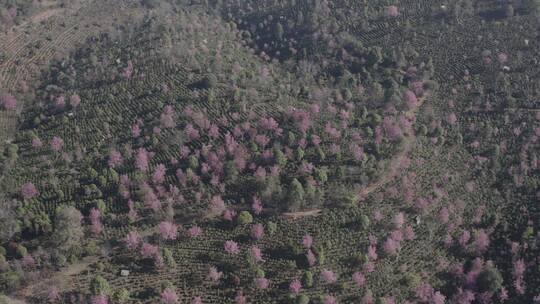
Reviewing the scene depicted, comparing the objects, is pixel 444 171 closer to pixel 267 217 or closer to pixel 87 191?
pixel 267 217

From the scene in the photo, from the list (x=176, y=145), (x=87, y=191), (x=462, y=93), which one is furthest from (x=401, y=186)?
(x=87, y=191)

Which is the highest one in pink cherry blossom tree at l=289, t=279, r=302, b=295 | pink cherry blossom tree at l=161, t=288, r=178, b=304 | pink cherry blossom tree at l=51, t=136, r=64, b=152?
pink cherry blossom tree at l=51, t=136, r=64, b=152

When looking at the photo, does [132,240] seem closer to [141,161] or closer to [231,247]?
[231,247]

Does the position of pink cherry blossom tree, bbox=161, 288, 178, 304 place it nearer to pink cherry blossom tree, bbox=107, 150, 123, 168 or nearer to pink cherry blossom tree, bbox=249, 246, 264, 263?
pink cherry blossom tree, bbox=249, 246, 264, 263

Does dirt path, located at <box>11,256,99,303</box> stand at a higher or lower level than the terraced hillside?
lower

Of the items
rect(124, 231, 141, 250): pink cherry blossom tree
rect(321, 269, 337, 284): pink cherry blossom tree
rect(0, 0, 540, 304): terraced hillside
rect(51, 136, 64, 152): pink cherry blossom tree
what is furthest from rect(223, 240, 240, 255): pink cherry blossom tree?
rect(51, 136, 64, 152): pink cherry blossom tree

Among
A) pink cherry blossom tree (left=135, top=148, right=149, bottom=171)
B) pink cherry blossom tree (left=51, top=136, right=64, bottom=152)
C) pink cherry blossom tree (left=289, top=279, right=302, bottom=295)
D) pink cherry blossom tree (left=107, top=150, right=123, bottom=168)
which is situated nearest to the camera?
pink cherry blossom tree (left=289, top=279, right=302, bottom=295)

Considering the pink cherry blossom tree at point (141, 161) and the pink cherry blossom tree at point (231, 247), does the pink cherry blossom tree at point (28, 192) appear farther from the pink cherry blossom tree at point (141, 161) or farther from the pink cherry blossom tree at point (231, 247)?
the pink cherry blossom tree at point (231, 247)

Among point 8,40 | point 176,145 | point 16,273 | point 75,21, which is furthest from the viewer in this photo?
point 75,21
